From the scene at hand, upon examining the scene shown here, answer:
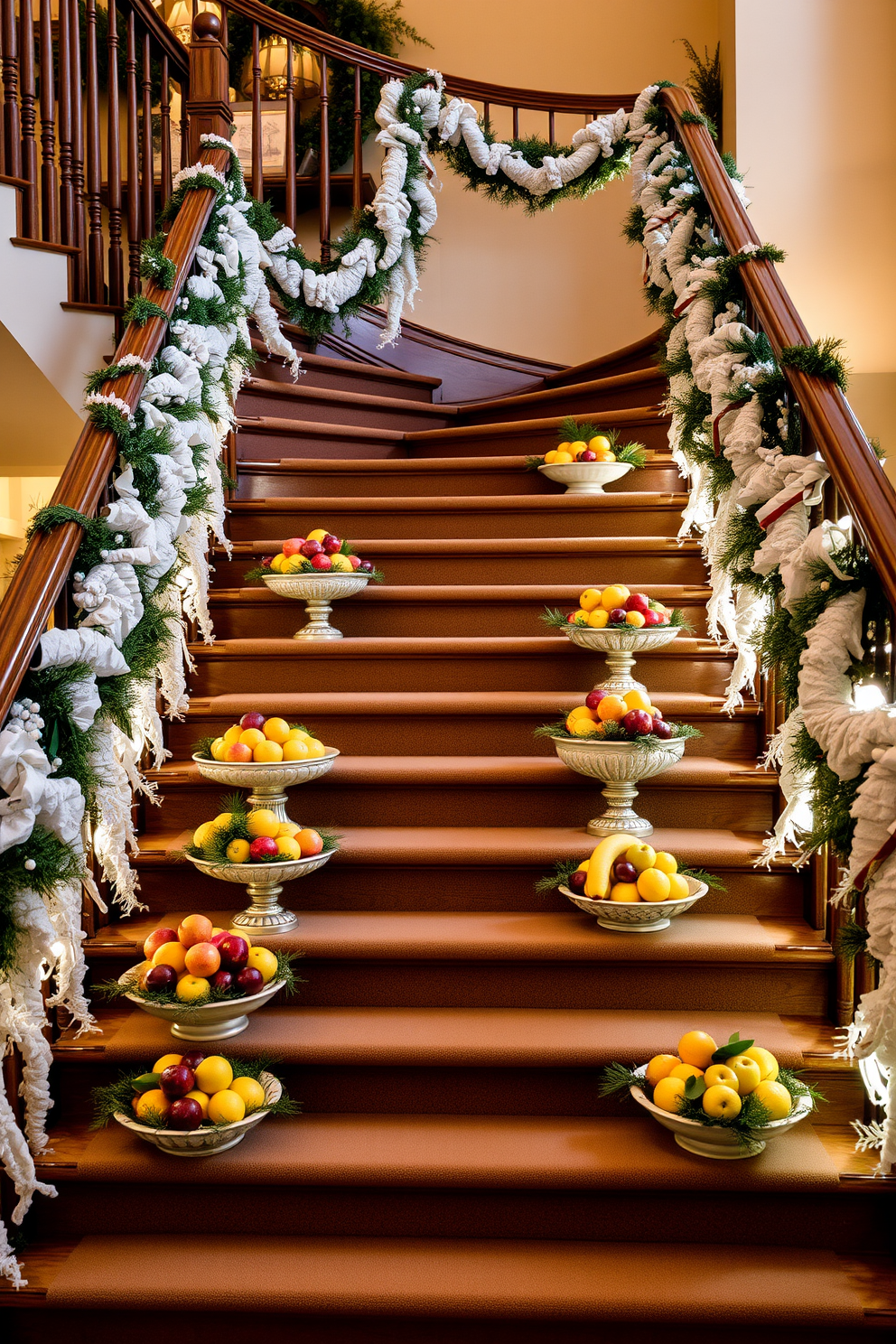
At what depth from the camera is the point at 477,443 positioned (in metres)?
4.03

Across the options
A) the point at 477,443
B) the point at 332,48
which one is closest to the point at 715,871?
the point at 477,443

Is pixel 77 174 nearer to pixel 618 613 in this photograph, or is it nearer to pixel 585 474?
pixel 585 474

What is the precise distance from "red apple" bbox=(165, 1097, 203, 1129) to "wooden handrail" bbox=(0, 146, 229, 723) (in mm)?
709

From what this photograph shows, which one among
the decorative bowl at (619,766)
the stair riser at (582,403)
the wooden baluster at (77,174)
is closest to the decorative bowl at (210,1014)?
the decorative bowl at (619,766)

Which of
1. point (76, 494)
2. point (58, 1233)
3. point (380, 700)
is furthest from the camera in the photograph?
point (380, 700)

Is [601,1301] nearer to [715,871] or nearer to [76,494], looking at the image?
[715,871]

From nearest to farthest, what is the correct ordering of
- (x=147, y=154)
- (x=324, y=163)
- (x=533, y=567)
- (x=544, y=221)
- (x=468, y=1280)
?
(x=468, y=1280)
(x=533, y=567)
(x=147, y=154)
(x=324, y=163)
(x=544, y=221)

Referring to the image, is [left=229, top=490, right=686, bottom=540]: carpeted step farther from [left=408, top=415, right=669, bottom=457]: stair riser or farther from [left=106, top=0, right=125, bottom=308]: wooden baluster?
[left=106, top=0, right=125, bottom=308]: wooden baluster

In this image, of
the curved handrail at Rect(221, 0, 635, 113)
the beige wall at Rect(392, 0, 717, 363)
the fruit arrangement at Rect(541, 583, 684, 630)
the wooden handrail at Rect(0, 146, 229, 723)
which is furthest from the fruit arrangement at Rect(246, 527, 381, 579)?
the beige wall at Rect(392, 0, 717, 363)

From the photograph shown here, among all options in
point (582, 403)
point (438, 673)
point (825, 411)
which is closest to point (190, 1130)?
point (438, 673)

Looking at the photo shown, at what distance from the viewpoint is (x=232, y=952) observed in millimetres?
1919

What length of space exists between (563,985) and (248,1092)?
655 mm

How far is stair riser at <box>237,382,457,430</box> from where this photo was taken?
3.69m

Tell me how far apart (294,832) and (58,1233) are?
822mm
